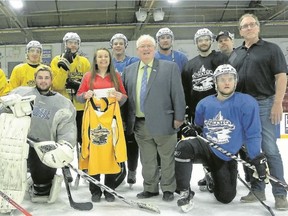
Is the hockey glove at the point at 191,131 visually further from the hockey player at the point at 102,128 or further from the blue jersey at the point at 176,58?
the blue jersey at the point at 176,58

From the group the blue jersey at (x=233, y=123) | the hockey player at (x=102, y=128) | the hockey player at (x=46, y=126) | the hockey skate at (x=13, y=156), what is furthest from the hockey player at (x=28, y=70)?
the blue jersey at (x=233, y=123)

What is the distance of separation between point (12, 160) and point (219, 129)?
4.33ft

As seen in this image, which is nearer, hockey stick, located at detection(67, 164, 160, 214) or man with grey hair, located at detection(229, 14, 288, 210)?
hockey stick, located at detection(67, 164, 160, 214)

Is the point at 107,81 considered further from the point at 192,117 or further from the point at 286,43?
the point at 286,43

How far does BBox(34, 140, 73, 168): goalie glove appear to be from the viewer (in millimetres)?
2107

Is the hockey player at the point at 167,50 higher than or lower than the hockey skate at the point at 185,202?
higher

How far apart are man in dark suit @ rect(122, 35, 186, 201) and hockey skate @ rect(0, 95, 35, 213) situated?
2.76 ft

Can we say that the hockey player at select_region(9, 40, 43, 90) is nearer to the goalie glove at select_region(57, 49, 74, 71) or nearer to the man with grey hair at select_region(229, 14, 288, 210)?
the goalie glove at select_region(57, 49, 74, 71)

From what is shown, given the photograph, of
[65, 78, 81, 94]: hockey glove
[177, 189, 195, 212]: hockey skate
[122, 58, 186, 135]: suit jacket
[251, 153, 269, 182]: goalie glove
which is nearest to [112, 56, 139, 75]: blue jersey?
[65, 78, 81, 94]: hockey glove

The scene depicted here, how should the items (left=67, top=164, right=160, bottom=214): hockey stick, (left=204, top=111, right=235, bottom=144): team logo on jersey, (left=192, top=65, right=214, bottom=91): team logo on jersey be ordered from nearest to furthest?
1. (left=67, top=164, right=160, bottom=214): hockey stick
2. (left=204, top=111, right=235, bottom=144): team logo on jersey
3. (left=192, top=65, right=214, bottom=91): team logo on jersey

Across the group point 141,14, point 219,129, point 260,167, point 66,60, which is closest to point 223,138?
point 219,129

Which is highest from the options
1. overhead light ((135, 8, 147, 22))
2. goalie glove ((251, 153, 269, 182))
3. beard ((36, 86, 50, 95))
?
overhead light ((135, 8, 147, 22))

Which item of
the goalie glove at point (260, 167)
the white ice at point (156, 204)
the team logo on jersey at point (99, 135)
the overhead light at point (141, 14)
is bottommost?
the white ice at point (156, 204)

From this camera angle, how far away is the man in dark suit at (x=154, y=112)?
99.2 inches
